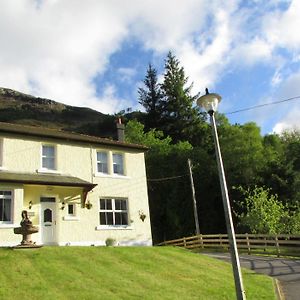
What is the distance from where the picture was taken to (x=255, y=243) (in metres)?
28.9

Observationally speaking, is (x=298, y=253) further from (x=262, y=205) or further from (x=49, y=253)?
(x=49, y=253)

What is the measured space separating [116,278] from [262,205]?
22813 millimetres

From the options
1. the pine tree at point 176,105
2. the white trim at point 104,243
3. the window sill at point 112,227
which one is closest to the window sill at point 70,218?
the white trim at point 104,243

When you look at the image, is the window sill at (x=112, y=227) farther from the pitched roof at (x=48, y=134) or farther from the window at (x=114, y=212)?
the pitched roof at (x=48, y=134)

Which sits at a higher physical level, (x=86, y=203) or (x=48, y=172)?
(x=48, y=172)

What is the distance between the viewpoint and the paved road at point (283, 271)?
1473 centimetres

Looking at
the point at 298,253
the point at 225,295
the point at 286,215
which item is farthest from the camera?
the point at 286,215

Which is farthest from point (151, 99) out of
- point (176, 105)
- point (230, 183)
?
point (230, 183)

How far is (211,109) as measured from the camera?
35.9 ft

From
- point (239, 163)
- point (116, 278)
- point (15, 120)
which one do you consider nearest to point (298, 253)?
point (116, 278)

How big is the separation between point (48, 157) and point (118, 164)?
4703mm

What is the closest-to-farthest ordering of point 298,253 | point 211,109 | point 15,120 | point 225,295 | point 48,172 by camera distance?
point 211,109, point 225,295, point 48,172, point 298,253, point 15,120

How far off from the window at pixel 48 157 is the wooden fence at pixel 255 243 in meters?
13.5

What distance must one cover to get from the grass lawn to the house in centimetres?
419
